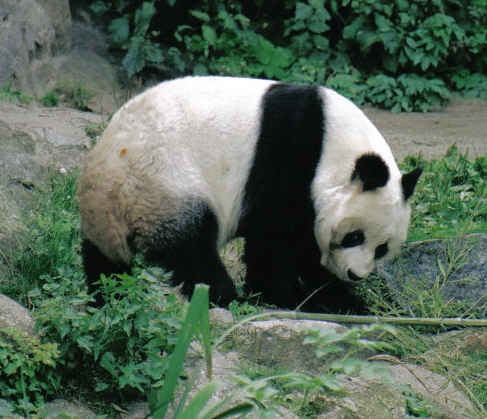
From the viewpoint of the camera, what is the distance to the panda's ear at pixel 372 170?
12.9ft

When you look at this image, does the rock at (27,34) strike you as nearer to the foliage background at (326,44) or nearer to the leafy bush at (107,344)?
the foliage background at (326,44)

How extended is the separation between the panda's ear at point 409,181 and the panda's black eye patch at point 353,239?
31cm

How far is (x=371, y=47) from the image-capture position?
347 inches

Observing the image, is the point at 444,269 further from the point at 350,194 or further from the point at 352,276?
the point at 350,194

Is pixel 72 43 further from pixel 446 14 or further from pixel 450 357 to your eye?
pixel 450 357

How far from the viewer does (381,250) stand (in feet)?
14.1

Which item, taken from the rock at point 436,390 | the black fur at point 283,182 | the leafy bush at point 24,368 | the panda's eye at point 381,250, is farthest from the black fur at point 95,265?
the rock at point 436,390

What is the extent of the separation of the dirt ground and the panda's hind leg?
273 cm

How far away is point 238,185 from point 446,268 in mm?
1369

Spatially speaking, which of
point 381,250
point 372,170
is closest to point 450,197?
point 381,250

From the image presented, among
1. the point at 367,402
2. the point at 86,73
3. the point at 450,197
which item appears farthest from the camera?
the point at 86,73

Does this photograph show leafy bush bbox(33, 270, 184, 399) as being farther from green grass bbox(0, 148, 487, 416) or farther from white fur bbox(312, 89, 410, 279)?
white fur bbox(312, 89, 410, 279)

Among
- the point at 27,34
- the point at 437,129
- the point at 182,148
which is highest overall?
the point at 182,148

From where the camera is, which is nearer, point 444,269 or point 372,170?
point 372,170
